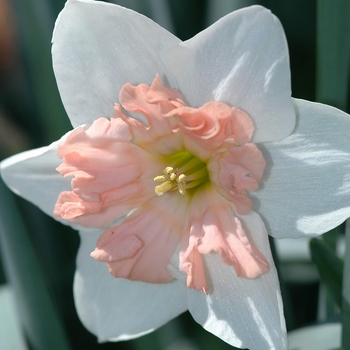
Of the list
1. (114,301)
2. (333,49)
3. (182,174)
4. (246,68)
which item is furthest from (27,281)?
(333,49)

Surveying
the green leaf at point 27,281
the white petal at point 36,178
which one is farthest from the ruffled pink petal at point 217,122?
the green leaf at point 27,281

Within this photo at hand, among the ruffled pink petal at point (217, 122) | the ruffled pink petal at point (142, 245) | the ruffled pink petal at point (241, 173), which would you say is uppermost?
the ruffled pink petal at point (217, 122)

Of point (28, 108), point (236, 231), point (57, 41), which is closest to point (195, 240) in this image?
point (236, 231)

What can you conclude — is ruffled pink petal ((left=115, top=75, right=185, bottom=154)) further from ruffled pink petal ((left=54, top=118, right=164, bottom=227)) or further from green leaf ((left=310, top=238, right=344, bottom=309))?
green leaf ((left=310, top=238, right=344, bottom=309))

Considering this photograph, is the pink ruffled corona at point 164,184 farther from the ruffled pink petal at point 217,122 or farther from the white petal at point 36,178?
the white petal at point 36,178

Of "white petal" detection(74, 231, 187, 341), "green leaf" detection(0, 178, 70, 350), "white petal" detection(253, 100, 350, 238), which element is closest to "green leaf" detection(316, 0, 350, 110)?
"white petal" detection(253, 100, 350, 238)

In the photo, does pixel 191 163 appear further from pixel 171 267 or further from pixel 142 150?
pixel 171 267

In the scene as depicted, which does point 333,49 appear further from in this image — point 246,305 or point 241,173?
point 246,305
